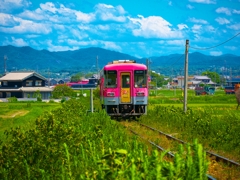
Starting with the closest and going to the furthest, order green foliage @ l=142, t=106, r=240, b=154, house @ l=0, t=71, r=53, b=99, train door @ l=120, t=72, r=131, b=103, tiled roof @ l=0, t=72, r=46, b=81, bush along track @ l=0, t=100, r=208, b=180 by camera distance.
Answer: bush along track @ l=0, t=100, r=208, b=180 → green foliage @ l=142, t=106, r=240, b=154 → train door @ l=120, t=72, r=131, b=103 → house @ l=0, t=71, r=53, b=99 → tiled roof @ l=0, t=72, r=46, b=81

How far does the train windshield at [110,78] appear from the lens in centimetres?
2130

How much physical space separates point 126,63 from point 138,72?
0.87 metres

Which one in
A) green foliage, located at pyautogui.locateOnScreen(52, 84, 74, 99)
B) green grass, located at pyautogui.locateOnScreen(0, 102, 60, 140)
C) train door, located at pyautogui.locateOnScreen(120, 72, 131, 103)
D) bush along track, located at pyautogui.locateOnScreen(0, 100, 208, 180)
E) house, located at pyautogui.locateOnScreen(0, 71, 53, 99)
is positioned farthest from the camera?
green foliage, located at pyautogui.locateOnScreen(52, 84, 74, 99)

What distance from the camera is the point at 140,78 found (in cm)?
2142

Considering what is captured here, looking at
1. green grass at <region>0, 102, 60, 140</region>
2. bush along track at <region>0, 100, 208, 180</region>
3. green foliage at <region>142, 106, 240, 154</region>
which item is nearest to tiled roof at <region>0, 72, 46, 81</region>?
green grass at <region>0, 102, 60, 140</region>

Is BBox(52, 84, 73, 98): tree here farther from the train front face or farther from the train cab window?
the train cab window

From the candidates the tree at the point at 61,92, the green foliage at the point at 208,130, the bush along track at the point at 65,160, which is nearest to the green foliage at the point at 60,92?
the tree at the point at 61,92

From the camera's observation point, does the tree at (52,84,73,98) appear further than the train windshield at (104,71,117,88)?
Yes

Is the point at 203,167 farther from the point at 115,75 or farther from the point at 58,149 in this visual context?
the point at 115,75

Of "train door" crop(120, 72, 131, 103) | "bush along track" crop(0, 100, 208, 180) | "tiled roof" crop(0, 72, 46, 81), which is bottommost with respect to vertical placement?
"bush along track" crop(0, 100, 208, 180)

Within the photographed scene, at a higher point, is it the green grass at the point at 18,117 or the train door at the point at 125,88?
the train door at the point at 125,88

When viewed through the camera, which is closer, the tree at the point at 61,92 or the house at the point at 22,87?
the house at the point at 22,87

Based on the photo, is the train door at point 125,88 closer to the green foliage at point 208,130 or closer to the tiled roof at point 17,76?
the green foliage at point 208,130

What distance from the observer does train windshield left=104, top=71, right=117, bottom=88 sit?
2130 cm
